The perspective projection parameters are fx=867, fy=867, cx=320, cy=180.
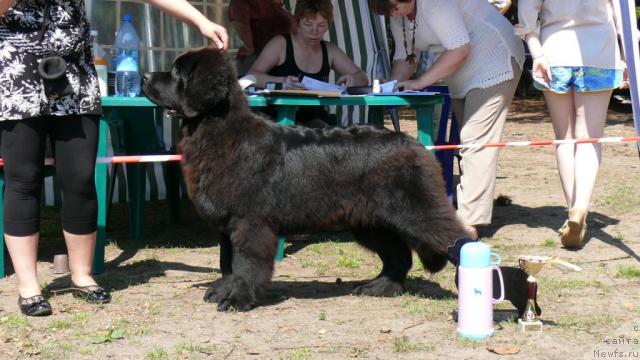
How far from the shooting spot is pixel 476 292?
3771mm

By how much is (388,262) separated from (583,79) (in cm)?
190

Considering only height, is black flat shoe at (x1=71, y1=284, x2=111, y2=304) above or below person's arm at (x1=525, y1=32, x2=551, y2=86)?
below

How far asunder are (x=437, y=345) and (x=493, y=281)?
409 millimetres

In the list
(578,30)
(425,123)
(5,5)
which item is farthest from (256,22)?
(5,5)

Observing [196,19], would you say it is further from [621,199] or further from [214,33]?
[621,199]

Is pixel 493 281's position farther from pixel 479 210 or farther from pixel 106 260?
pixel 106 260

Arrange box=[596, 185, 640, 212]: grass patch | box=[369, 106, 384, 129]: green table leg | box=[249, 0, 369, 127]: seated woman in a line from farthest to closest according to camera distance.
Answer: box=[596, 185, 640, 212]: grass patch → box=[369, 106, 384, 129]: green table leg → box=[249, 0, 369, 127]: seated woman

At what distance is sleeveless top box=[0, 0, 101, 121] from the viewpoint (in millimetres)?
4023

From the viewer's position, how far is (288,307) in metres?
4.47

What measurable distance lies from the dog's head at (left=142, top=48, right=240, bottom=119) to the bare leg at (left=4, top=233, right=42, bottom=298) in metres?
0.94

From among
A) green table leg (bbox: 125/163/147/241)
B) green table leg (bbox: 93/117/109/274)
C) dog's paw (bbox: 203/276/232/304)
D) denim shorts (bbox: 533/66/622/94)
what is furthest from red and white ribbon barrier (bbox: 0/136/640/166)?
dog's paw (bbox: 203/276/232/304)

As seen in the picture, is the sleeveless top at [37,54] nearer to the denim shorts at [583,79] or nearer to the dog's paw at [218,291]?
the dog's paw at [218,291]

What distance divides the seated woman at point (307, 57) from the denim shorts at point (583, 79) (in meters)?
1.48

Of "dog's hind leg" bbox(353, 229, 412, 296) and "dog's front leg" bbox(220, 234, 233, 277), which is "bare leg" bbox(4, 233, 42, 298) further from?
"dog's hind leg" bbox(353, 229, 412, 296)
